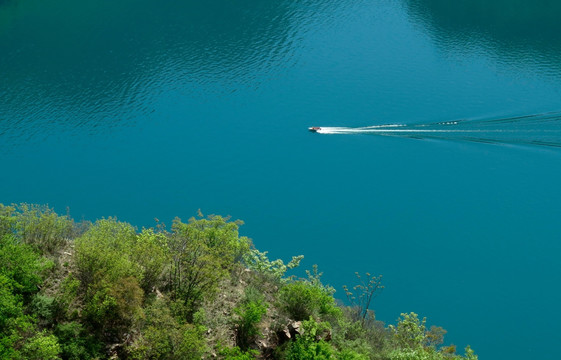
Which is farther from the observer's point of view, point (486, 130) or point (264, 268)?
point (486, 130)

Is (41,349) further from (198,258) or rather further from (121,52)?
(121,52)

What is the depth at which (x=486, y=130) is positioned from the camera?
50906mm

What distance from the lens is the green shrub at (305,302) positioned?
3050cm

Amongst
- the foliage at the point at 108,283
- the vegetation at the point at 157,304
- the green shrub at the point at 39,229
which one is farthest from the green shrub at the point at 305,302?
the green shrub at the point at 39,229

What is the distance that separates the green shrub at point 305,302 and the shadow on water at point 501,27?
140 feet

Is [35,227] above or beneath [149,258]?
beneath

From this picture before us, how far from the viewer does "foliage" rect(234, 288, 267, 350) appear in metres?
28.4

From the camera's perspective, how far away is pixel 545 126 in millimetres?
50969

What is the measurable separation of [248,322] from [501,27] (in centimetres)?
5521

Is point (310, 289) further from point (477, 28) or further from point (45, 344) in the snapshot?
point (477, 28)

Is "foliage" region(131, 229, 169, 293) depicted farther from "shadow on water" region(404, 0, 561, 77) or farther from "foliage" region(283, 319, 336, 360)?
"shadow on water" region(404, 0, 561, 77)

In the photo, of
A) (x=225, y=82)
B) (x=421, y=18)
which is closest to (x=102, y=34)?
(x=225, y=82)

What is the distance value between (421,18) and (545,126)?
25929mm

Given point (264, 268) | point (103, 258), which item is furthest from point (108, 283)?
point (264, 268)
